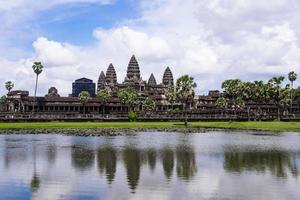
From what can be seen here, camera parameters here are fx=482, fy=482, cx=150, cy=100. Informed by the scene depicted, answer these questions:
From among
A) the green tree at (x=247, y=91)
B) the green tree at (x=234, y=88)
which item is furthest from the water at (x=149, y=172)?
the green tree at (x=234, y=88)

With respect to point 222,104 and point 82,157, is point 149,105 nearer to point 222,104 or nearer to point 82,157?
point 222,104

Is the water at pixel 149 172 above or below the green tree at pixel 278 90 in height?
below

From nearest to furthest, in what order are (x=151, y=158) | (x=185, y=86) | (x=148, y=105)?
(x=151, y=158) < (x=185, y=86) < (x=148, y=105)

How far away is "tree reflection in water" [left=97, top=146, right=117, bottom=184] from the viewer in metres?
Answer: 35.8

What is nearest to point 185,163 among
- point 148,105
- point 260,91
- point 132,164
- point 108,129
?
point 132,164

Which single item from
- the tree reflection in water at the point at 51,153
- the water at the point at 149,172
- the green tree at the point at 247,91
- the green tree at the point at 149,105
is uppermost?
the green tree at the point at 247,91

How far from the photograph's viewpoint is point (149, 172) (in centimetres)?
3700

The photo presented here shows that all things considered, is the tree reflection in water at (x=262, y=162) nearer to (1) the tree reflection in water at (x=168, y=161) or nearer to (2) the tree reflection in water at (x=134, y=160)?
(2) the tree reflection in water at (x=134, y=160)

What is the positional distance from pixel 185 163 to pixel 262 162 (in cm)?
728

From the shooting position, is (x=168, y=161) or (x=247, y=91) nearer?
(x=168, y=161)

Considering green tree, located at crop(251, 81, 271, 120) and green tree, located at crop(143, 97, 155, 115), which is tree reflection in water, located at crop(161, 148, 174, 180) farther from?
green tree, located at crop(143, 97, 155, 115)

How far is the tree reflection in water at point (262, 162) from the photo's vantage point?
127 feet

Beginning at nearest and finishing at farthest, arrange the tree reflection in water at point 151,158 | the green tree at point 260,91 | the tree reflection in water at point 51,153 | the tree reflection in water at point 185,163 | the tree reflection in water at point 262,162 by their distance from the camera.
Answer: the tree reflection in water at point 185,163
the tree reflection in water at point 262,162
the tree reflection in water at point 151,158
the tree reflection in water at point 51,153
the green tree at point 260,91

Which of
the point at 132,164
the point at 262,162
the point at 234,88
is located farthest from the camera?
the point at 234,88
